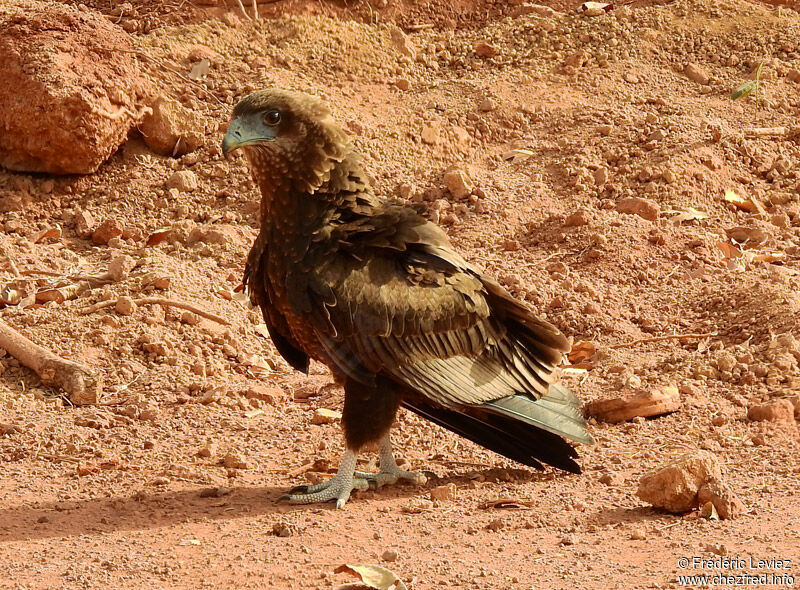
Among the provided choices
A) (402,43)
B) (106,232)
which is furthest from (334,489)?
(402,43)

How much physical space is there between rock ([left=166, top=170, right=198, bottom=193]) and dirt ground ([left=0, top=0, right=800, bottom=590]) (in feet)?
0.35

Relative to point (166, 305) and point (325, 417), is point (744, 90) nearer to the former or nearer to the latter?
point (325, 417)

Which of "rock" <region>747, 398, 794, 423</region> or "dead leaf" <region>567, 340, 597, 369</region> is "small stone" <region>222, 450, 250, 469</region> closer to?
"dead leaf" <region>567, 340, 597, 369</region>

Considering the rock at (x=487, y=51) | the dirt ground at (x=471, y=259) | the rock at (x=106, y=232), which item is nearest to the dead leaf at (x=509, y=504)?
the dirt ground at (x=471, y=259)

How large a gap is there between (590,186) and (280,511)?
Answer: 14.9 ft

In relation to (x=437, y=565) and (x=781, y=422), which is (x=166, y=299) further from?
(x=781, y=422)

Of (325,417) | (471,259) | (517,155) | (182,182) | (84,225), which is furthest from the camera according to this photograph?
(517,155)

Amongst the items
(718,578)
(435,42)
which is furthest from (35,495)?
(435,42)

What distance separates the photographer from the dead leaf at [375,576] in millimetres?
4371

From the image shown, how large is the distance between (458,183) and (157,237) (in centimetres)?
233

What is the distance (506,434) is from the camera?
5.82m

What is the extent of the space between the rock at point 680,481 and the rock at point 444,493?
95 centimetres

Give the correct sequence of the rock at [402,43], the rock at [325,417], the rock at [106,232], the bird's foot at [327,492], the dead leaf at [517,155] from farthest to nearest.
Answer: the rock at [402,43]
the dead leaf at [517,155]
the rock at [106,232]
the rock at [325,417]
the bird's foot at [327,492]

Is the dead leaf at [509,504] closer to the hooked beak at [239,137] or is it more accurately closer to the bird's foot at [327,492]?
the bird's foot at [327,492]
